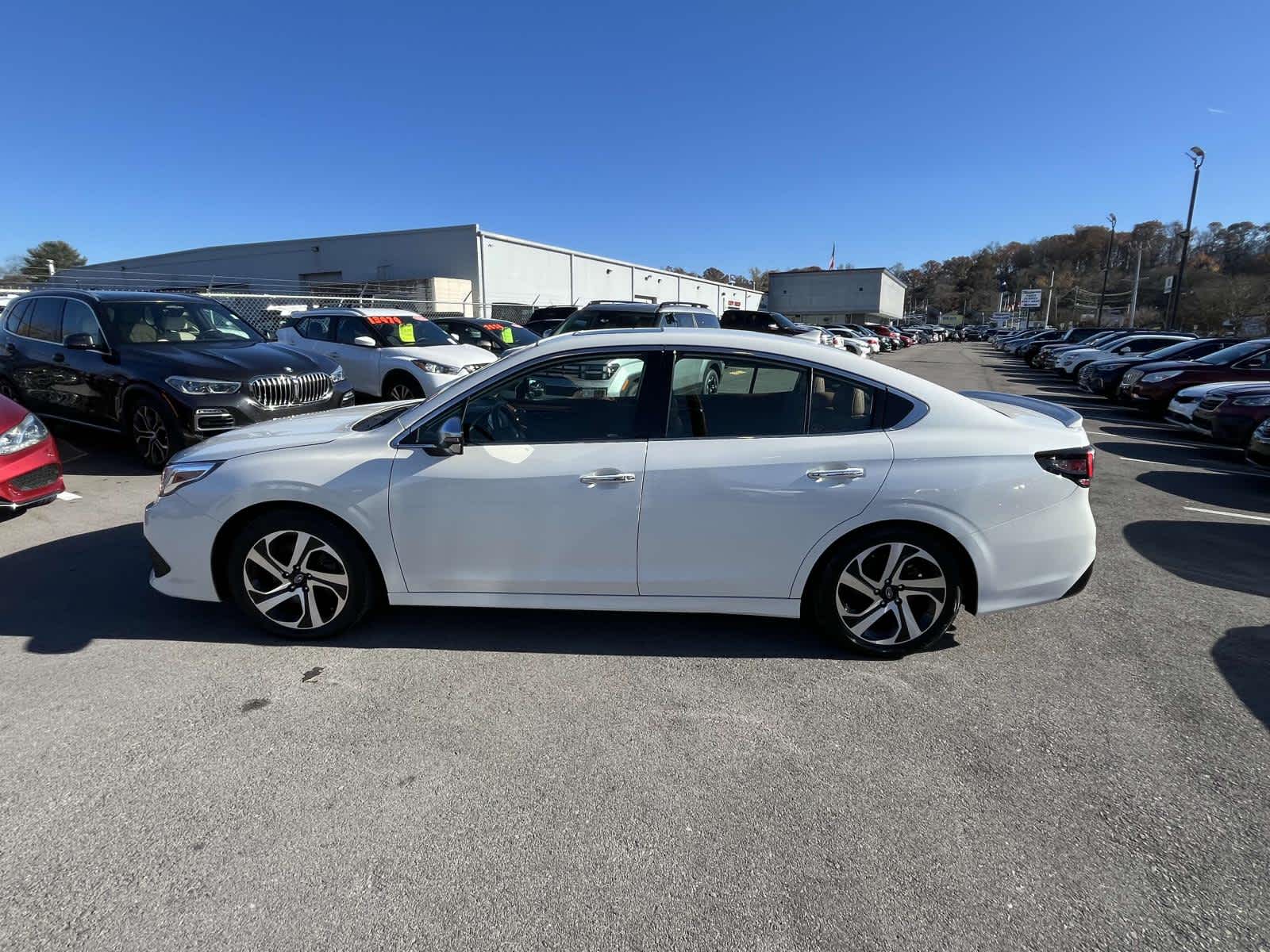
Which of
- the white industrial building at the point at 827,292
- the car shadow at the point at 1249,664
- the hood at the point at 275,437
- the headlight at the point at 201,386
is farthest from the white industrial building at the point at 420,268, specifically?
the white industrial building at the point at 827,292

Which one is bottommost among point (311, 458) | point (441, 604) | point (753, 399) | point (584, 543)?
point (441, 604)

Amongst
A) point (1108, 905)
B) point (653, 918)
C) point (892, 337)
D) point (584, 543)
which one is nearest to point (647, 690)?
point (584, 543)

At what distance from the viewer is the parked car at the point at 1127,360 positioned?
15.4 m

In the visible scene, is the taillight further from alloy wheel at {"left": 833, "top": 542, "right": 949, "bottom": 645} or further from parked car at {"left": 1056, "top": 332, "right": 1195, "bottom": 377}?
parked car at {"left": 1056, "top": 332, "right": 1195, "bottom": 377}

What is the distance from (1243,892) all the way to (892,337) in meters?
50.2

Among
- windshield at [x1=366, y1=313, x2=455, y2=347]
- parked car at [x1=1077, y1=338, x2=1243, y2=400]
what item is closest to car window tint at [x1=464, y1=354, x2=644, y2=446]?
windshield at [x1=366, y1=313, x2=455, y2=347]

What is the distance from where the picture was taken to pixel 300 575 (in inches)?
144

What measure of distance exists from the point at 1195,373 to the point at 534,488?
14.1 meters

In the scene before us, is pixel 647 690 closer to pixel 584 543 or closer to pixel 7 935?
pixel 584 543

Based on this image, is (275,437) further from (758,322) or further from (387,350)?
(758,322)

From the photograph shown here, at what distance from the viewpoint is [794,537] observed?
11.1 feet

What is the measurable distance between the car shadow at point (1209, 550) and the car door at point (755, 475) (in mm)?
3154

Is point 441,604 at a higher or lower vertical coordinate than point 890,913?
higher

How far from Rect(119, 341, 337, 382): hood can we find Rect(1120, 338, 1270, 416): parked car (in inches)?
556
